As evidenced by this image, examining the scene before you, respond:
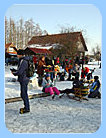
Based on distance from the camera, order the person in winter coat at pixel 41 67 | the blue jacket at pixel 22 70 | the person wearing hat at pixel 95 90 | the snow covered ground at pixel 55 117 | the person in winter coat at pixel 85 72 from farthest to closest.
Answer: the person in winter coat at pixel 85 72 < the person in winter coat at pixel 41 67 < the person wearing hat at pixel 95 90 < the blue jacket at pixel 22 70 < the snow covered ground at pixel 55 117

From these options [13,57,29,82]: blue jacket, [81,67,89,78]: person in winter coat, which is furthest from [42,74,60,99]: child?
[81,67,89,78]: person in winter coat

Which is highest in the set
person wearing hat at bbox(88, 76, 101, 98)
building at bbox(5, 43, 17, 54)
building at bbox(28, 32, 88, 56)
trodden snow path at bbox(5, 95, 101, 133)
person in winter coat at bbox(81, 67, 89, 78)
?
building at bbox(28, 32, 88, 56)

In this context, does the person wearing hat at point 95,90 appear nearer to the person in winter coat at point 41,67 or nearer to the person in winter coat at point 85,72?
the person in winter coat at point 85,72

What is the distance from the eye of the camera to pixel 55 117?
355cm

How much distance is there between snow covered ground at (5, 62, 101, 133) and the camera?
3.14 metres

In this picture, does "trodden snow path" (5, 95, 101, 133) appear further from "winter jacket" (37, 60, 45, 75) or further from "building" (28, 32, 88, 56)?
"winter jacket" (37, 60, 45, 75)

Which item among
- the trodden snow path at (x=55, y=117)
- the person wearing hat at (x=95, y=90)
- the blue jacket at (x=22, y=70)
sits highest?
the blue jacket at (x=22, y=70)

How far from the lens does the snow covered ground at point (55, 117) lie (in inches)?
124

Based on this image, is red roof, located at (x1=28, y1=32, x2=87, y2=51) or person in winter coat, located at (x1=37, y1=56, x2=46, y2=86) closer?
red roof, located at (x1=28, y1=32, x2=87, y2=51)

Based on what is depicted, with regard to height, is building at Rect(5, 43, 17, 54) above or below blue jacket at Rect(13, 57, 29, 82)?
above

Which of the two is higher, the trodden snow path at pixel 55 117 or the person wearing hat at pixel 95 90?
the person wearing hat at pixel 95 90

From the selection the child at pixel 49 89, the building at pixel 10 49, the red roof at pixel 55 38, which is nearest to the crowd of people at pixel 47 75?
the child at pixel 49 89

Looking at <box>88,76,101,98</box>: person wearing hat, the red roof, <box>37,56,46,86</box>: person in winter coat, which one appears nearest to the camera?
the red roof

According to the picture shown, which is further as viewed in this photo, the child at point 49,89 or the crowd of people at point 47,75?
the child at point 49,89
